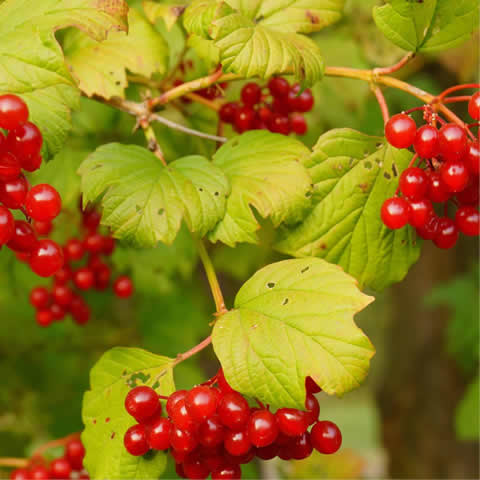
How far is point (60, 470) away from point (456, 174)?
1.12m

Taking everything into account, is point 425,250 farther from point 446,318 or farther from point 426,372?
point 426,372

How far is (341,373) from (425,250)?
356cm

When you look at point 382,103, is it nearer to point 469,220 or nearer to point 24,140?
point 469,220

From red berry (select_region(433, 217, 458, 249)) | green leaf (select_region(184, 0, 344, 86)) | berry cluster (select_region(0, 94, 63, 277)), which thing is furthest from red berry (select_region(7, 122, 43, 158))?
red berry (select_region(433, 217, 458, 249))

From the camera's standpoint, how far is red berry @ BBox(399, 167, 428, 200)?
1125 millimetres

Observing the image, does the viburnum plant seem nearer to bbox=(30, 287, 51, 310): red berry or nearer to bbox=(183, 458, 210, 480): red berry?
bbox=(183, 458, 210, 480): red berry

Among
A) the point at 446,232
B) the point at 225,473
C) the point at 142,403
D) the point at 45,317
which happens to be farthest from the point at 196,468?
the point at 45,317

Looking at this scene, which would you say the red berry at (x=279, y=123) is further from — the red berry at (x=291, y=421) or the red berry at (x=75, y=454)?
the red berry at (x=75, y=454)

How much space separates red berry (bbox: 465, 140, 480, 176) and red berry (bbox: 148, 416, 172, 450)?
0.72m

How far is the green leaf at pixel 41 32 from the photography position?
0.94m

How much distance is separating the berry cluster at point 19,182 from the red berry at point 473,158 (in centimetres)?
74

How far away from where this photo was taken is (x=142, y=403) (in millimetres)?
1048

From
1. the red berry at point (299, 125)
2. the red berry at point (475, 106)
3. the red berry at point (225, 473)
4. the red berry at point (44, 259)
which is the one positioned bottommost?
the red berry at point (225, 473)

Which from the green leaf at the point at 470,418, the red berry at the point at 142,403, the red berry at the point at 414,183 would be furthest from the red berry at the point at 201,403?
the green leaf at the point at 470,418
